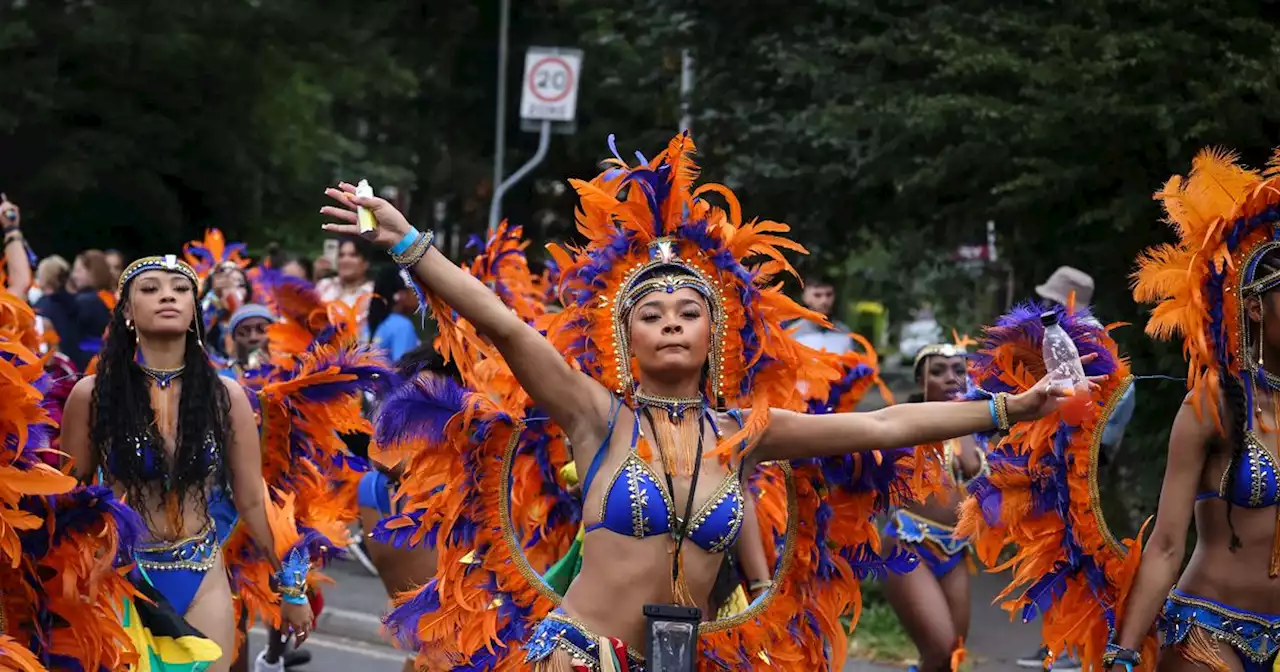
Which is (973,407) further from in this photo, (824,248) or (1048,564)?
(824,248)

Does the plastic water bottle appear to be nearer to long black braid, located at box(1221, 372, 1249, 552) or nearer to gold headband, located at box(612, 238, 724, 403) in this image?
long black braid, located at box(1221, 372, 1249, 552)

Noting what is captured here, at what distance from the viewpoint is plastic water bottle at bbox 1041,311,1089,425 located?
489cm

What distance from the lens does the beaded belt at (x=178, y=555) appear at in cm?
620

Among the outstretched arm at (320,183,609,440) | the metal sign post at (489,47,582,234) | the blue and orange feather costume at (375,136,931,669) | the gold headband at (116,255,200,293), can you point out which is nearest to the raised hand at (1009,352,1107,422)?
the blue and orange feather costume at (375,136,931,669)

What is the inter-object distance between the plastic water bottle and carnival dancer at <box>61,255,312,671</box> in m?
2.98

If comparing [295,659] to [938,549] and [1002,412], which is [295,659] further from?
[1002,412]

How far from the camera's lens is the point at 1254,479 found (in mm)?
5242

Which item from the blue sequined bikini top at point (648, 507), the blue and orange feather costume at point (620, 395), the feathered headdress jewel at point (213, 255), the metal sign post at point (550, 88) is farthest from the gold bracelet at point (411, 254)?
the metal sign post at point (550, 88)

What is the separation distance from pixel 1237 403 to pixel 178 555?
3.54m

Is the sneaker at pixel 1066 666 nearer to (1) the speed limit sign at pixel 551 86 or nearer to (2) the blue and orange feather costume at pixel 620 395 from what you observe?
(2) the blue and orange feather costume at pixel 620 395

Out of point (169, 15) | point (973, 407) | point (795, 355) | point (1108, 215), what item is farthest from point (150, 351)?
point (169, 15)

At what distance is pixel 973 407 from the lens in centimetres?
499

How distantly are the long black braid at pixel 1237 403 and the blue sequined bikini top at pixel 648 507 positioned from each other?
150 cm

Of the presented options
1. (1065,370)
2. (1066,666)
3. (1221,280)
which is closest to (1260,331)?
(1221,280)
